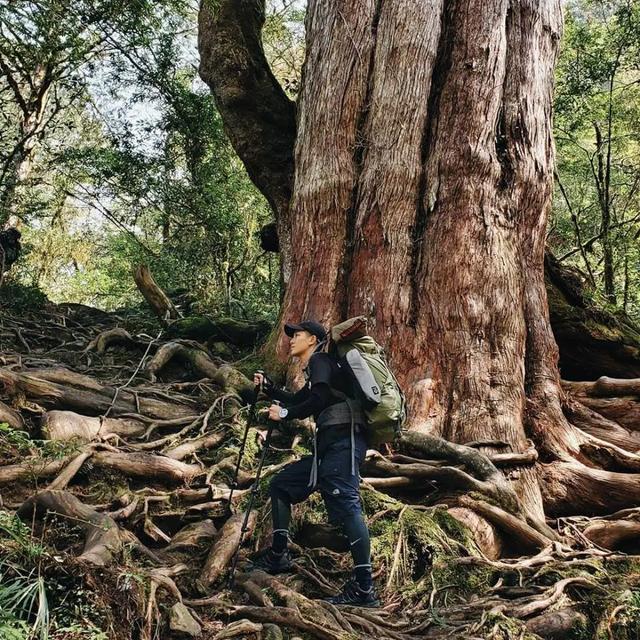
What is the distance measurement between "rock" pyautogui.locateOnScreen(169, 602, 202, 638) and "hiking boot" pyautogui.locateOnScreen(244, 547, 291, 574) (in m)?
0.94

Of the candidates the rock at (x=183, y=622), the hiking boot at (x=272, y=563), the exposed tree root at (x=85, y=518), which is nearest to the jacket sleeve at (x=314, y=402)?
the hiking boot at (x=272, y=563)

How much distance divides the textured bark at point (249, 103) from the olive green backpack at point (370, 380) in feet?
13.8

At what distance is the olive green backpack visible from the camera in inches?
141

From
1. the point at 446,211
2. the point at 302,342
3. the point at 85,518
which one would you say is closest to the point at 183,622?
the point at 85,518

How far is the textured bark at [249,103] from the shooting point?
7.95 m

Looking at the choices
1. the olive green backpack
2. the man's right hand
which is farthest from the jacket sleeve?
the man's right hand

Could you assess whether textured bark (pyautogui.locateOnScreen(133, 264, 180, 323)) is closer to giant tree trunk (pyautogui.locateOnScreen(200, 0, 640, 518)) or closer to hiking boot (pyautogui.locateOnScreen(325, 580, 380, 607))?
giant tree trunk (pyautogui.locateOnScreen(200, 0, 640, 518))

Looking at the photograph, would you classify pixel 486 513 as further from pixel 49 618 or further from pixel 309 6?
pixel 309 6

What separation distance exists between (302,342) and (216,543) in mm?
1273

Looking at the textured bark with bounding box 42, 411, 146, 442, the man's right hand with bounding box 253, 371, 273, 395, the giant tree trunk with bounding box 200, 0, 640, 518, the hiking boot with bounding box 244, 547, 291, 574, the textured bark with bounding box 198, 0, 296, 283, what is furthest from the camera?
the textured bark with bounding box 198, 0, 296, 283

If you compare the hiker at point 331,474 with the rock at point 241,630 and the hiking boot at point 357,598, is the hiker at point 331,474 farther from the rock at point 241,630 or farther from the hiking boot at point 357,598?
the rock at point 241,630

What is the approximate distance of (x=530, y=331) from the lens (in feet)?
19.7

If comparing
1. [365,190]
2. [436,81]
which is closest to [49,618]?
[365,190]

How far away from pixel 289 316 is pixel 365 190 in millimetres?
1342
